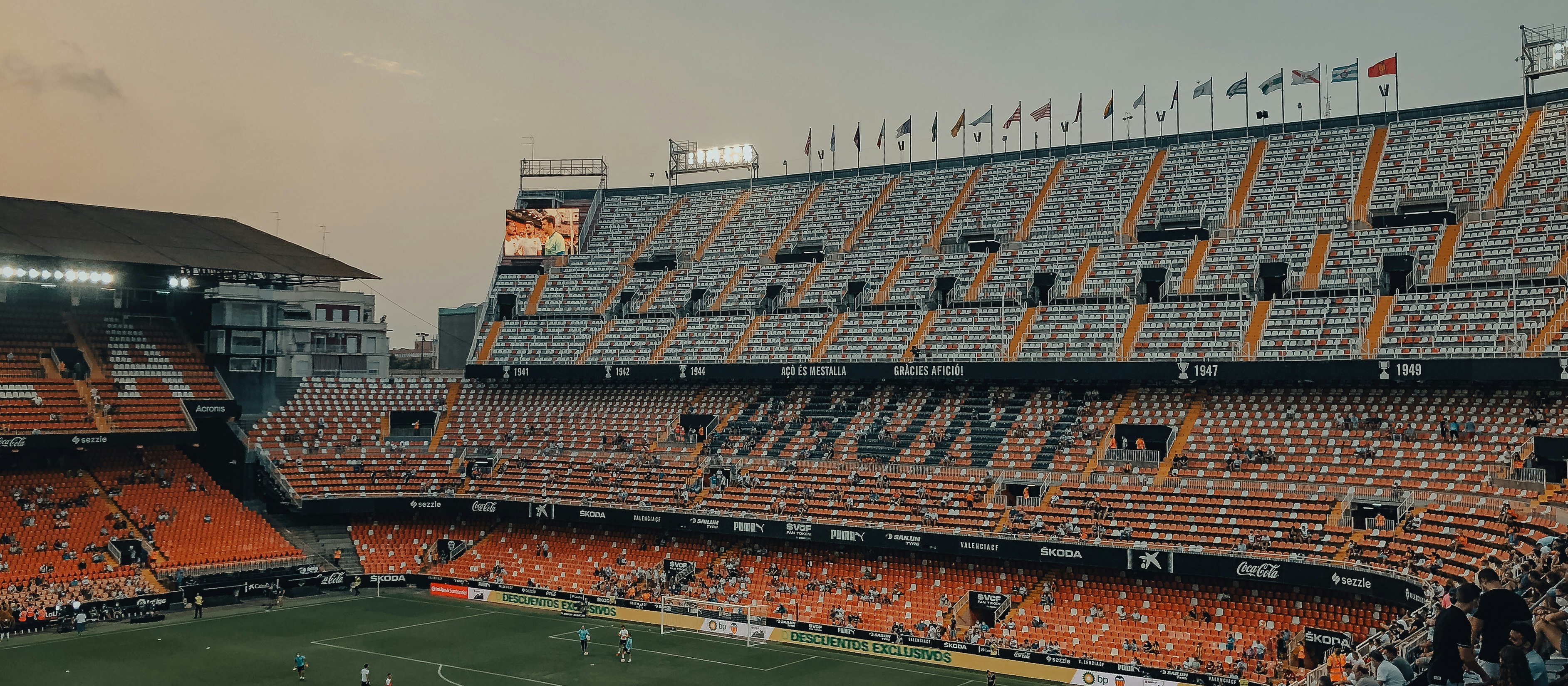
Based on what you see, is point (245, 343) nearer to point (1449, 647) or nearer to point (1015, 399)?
point (1015, 399)

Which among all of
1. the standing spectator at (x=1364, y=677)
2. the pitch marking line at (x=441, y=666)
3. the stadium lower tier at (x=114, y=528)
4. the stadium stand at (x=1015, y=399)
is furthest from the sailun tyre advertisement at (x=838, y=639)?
the standing spectator at (x=1364, y=677)

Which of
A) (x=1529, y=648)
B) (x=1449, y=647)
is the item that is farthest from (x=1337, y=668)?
(x=1449, y=647)

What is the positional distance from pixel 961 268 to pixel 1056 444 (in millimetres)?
16116

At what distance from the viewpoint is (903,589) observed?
163 feet

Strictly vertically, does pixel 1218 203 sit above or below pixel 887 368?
above

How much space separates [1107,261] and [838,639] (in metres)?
25.7

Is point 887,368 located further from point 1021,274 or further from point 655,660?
point 655,660

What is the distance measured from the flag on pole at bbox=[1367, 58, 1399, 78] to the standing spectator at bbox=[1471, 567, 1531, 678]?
54.0 m

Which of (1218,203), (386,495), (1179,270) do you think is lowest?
(386,495)

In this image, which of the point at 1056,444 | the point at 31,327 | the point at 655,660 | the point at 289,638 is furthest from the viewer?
the point at 31,327

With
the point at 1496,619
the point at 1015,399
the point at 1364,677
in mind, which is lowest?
the point at 1364,677

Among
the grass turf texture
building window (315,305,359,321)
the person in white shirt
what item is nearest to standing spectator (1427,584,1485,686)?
the person in white shirt

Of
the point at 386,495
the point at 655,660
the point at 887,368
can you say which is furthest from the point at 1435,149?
the point at 386,495

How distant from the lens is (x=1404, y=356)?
45.7 meters
